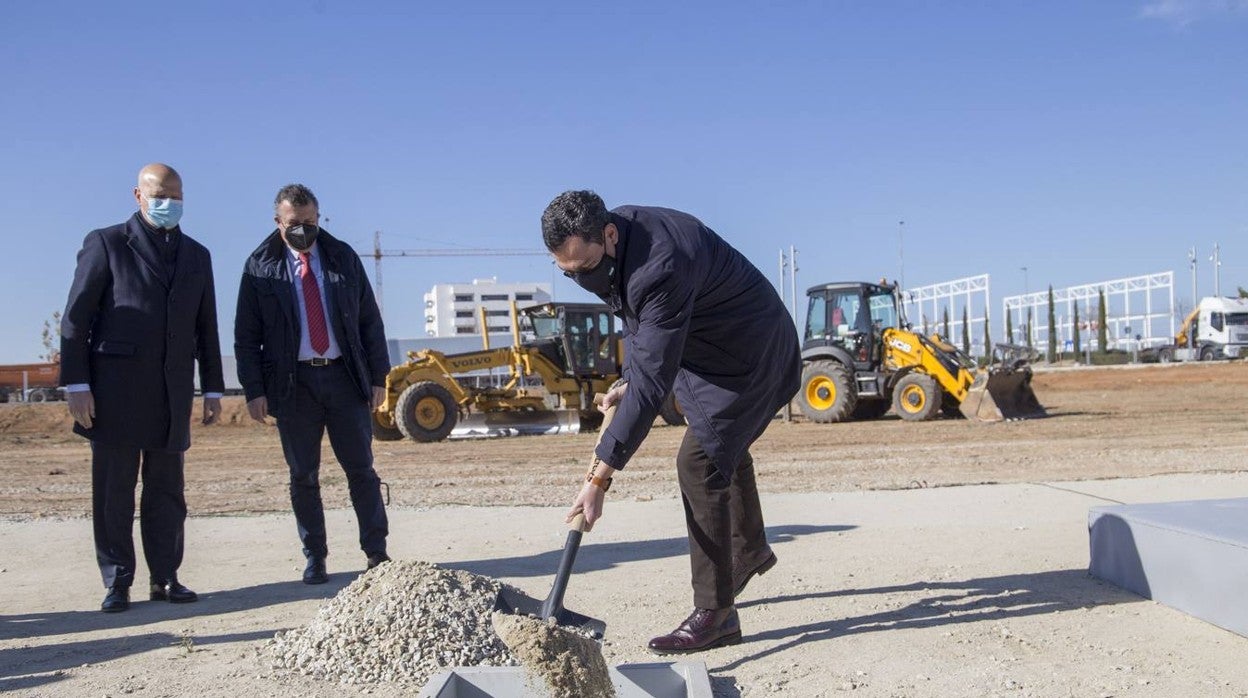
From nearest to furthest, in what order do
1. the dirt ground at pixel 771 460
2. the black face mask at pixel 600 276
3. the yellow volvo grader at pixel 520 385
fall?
the black face mask at pixel 600 276 < the dirt ground at pixel 771 460 < the yellow volvo grader at pixel 520 385

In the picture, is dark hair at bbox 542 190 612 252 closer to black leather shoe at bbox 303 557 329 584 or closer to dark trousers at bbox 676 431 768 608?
dark trousers at bbox 676 431 768 608

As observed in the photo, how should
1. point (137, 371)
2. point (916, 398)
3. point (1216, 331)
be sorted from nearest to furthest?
point (137, 371) → point (916, 398) → point (1216, 331)

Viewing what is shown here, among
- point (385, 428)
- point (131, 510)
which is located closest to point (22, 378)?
point (385, 428)

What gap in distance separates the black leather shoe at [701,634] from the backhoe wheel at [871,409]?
56.2 feet

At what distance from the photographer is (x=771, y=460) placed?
519 inches

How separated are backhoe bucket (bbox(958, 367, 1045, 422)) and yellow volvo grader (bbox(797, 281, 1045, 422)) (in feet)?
0.08

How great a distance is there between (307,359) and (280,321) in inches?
8.8

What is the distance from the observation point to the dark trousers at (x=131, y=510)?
185 inches

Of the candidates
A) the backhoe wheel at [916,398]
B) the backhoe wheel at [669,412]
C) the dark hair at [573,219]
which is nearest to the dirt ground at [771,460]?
the backhoe wheel at [916,398]

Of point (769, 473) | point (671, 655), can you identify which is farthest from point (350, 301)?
point (769, 473)

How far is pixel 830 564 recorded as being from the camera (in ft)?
17.5

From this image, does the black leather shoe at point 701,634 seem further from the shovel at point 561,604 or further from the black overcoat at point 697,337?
the black overcoat at point 697,337

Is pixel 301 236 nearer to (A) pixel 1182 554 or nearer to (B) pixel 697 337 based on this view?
(B) pixel 697 337

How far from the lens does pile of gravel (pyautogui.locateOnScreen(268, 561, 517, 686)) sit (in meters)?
3.59
